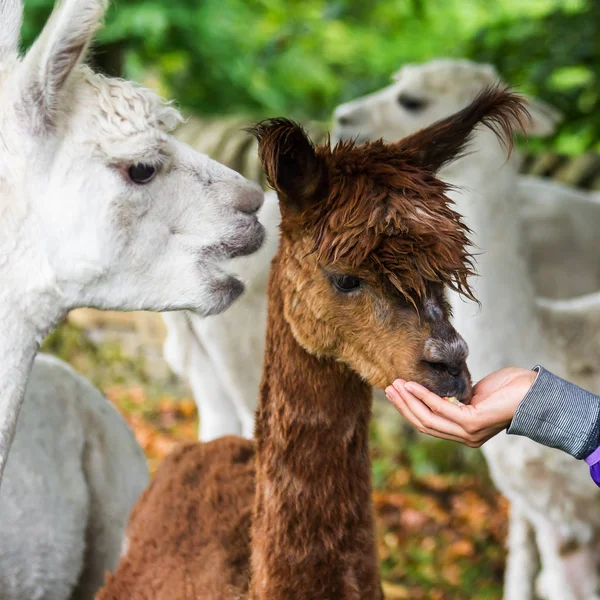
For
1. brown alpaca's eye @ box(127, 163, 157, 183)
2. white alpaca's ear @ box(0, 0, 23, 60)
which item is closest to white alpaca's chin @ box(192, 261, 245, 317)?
brown alpaca's eye @ box(127, 163, 157, 183)

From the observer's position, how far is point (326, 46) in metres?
8.09

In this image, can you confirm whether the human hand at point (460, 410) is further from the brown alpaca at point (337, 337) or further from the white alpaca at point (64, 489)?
the white alpaca at point (64, 489)

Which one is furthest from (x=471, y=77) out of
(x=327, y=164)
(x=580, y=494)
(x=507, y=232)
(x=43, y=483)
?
(x=43, y=483)

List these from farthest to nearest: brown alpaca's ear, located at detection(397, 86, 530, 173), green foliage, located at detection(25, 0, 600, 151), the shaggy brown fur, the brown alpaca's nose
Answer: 1. green foliage, located at detection(25, 0, 600, 151)
2. the shaggy brown fur
3. brown alpaca's ear, located at detection(397, 86, 530, 173)
4. the brown alpaca's nose

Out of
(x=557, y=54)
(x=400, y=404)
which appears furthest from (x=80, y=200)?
(x=557, y=54)

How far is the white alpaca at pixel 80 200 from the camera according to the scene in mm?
1586

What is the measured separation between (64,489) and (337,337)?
1.21 metres

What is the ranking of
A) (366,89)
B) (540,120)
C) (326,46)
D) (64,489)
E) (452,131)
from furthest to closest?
(326,46)
(366,89)
(540,120)
(64,489)
(452,131)

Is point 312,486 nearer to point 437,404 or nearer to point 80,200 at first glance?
point 437,404

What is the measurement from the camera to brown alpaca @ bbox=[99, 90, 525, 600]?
5.41ft

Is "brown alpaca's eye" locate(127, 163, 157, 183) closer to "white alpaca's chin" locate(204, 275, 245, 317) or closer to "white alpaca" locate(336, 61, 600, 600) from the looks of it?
"white alpaca's chin" locate(204, 275, 245, 317)

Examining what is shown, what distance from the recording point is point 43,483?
2.39 m

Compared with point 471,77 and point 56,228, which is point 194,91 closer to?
point 471,77

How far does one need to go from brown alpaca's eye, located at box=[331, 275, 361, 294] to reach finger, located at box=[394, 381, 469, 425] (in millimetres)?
244
